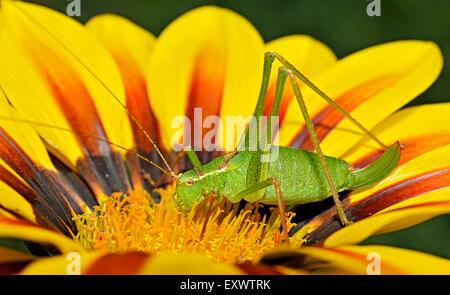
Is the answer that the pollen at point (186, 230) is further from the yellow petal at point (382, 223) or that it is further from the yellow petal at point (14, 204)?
the yellow petal at point (382, 223)

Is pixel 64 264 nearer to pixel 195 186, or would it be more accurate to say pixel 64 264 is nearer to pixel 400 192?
pixel 195 186

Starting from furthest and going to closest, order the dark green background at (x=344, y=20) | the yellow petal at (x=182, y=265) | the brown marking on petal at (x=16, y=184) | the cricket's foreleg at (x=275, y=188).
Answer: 1. the dark green background at (x=344, y=20)
2. the brown marking on petal at (x=16, y=184)
3. the cricket's foreleg at (x=275, y=188)
4. the yellow petal at (x=182, y=265)

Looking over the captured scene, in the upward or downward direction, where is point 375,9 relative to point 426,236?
upward

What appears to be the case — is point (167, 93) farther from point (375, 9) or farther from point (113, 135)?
point (375, 9)

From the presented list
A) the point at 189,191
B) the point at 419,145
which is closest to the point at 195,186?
the point at 189,191

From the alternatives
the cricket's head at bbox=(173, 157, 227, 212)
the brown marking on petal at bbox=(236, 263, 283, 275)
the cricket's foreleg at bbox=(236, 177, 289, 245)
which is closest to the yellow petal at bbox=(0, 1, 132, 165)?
the cricket's head at bbox=(173, 157, 227, 212)

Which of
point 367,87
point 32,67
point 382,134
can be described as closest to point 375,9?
point 367,87

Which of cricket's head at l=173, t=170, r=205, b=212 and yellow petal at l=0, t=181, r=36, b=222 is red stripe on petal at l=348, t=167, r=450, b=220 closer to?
cricket's head at l=173, t=170, r=205, b=212

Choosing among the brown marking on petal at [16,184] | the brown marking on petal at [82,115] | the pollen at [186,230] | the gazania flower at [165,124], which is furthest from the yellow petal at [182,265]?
the brown marking on petal at [82,115]
